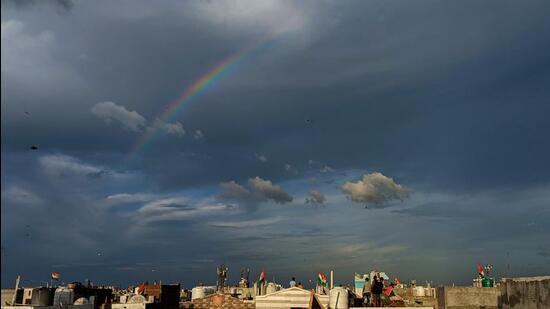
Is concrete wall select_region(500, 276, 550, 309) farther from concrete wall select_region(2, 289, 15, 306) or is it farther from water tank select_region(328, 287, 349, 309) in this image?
concrete wall select_region(2, 289, 15, 306)

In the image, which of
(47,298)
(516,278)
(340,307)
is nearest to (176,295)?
(47,298)

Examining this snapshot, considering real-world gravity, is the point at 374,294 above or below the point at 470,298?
below

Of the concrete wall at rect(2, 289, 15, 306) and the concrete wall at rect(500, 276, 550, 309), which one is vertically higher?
the concrete wall at rect(500, 276, 550, 309)

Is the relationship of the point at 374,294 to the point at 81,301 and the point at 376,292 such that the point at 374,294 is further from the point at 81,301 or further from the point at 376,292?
the point at 81,301

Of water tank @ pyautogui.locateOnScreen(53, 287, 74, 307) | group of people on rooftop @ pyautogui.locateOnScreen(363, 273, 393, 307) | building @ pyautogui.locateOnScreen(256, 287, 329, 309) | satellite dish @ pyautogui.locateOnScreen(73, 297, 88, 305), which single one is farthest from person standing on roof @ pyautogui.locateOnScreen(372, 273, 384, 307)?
water tank @ pyautogui.locateOnScreen(53, 287, 74, 307)

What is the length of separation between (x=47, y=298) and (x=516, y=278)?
3581 centimetres

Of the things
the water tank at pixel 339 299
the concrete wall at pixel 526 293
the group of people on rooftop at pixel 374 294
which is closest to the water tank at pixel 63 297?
the water tank at pixel 339 299

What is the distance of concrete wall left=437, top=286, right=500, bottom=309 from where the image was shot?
Result: 2600 centimetres

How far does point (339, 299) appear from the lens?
39.3 metres

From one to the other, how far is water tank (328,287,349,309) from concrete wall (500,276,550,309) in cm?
2011

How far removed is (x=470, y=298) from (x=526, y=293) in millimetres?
8068

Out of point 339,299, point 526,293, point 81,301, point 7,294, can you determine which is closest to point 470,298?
point 526,293

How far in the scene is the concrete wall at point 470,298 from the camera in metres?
26.0

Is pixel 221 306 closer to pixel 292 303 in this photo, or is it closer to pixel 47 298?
pixel 292 303
